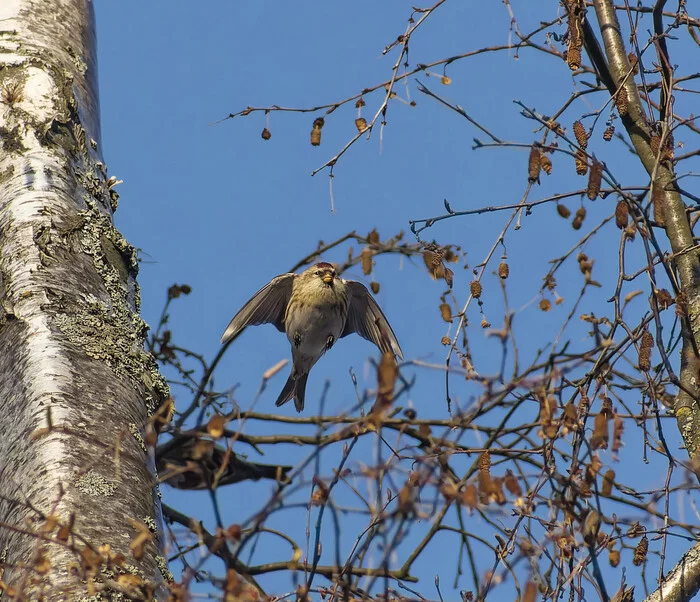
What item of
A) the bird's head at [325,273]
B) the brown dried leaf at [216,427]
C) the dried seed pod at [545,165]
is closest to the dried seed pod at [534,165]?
the dried seed pod at [545,165]

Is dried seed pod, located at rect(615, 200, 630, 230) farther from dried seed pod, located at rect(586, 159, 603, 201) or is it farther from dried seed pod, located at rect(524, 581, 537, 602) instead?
dried seed pod, located at rect(524, 581, 537, 602)

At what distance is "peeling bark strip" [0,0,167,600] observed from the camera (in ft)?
7.63

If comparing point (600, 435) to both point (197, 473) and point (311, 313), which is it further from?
point (311, 313)

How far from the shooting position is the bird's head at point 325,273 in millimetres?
6422

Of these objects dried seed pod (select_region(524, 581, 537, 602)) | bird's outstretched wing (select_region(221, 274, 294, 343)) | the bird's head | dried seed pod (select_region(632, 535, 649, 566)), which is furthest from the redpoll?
dried seed pod (select_region(524, 581, 537, 602))

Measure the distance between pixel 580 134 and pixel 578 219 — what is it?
27cm

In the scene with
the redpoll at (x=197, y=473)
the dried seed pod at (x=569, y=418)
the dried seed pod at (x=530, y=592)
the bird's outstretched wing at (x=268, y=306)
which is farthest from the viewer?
the bird's outstretched wing at (x=268, y=306)

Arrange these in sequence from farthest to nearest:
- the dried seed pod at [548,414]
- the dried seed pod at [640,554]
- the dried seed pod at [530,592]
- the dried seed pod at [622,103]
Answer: the dried seed pod at [622,103], the dried seed pod at [640,554], the dried seed pod at [548,414], the dried seed pod at [530,592]

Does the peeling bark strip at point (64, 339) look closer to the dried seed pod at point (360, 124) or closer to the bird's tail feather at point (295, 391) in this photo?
the dried seed pod at point (360, 124)

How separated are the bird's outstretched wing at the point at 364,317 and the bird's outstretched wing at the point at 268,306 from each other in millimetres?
→ 443

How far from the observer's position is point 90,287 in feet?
10.0

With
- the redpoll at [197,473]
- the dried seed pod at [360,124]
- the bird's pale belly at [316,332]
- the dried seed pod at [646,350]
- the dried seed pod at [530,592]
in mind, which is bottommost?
the dried seed pod at [530,592]

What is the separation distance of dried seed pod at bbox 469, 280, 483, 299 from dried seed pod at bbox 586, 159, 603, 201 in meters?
0.52

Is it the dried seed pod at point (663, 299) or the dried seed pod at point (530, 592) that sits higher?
the dried seed pod at point (663, 299)
